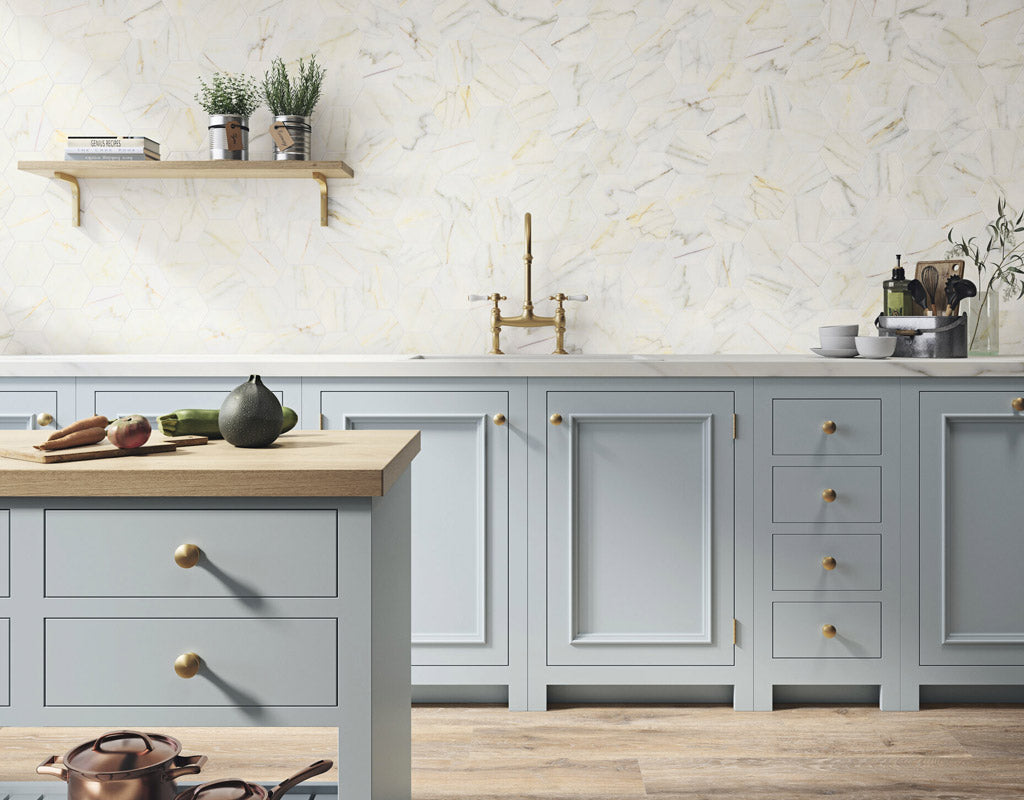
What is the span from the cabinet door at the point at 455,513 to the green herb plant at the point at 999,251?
1.63 meters

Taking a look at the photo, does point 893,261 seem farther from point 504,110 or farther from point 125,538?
point 125,538

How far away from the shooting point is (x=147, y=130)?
3.14 metres

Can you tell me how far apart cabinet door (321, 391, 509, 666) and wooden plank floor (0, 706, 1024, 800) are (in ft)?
0.69

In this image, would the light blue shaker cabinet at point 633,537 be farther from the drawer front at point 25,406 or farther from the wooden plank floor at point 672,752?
the drawer front at point 25,406

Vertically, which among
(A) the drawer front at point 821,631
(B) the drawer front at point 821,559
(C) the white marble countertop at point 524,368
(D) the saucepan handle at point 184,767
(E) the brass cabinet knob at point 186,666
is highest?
(C) the white marble countertop at point 524,368

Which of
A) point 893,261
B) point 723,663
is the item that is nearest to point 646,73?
point 893,261

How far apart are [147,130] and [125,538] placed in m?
2.36

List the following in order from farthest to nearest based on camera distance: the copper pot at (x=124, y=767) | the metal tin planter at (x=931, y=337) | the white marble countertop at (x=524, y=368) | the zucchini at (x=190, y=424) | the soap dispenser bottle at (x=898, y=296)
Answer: the soap dispenser bottle at (x=898, y=296)
the metal tin planter at (x=931, y=337)
the white marble countertop at (x=524, y=368)
the zucchini at (x=190, y=424)
the copper pot at (x=124, y=767)

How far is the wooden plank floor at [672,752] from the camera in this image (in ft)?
6.85

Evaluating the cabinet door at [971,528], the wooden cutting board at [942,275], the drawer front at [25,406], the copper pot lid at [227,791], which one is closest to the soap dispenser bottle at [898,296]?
the wooden cutting board at [942,275]

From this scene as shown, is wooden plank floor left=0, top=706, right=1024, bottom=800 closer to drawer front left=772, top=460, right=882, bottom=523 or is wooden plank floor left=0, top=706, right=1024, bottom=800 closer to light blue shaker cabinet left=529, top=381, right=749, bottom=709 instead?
light blue shaker cabinet left=529, top=381, right=749, bottom=709

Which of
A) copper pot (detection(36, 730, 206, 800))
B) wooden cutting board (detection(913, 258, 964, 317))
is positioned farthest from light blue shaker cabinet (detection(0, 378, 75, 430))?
wooden cutting board (detection(913, 258, 964, 317))

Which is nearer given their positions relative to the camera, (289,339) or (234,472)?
(234,472)

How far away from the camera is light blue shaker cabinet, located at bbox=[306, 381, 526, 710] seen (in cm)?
256
